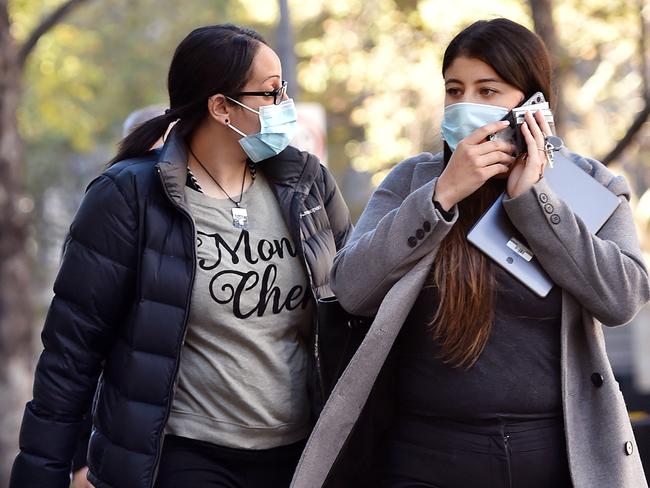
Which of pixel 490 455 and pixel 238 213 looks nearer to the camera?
pixel 490 455

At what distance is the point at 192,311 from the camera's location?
3592mm

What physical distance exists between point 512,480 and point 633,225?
0.76 m

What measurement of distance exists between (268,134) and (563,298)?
1.12 metres

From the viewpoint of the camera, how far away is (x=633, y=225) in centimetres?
331

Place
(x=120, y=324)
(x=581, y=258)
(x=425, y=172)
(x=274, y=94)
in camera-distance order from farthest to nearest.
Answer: (x=274, y=94)
(x=120, y=324)
(x=425, y=172)
(x=581, y=258)

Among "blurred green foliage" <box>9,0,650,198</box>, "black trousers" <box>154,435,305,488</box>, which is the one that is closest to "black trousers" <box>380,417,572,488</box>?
"black trousers" <box>154,435,305,488</box>

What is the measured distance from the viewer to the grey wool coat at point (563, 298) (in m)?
3.14

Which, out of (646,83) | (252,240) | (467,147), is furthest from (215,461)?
(646,83)

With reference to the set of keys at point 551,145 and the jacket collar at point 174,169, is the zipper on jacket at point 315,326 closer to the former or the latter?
the jacket collar at point 174,169

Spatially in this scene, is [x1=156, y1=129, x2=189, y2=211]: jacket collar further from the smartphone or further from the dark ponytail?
the smartphone

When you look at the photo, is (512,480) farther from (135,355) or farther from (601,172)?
(135,355)

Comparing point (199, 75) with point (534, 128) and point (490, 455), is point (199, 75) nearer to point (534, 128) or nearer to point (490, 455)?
point (534, 128)

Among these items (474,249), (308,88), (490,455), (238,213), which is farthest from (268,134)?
(308,88)

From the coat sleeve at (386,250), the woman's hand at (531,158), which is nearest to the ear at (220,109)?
the coat sleeve at (386,250)
